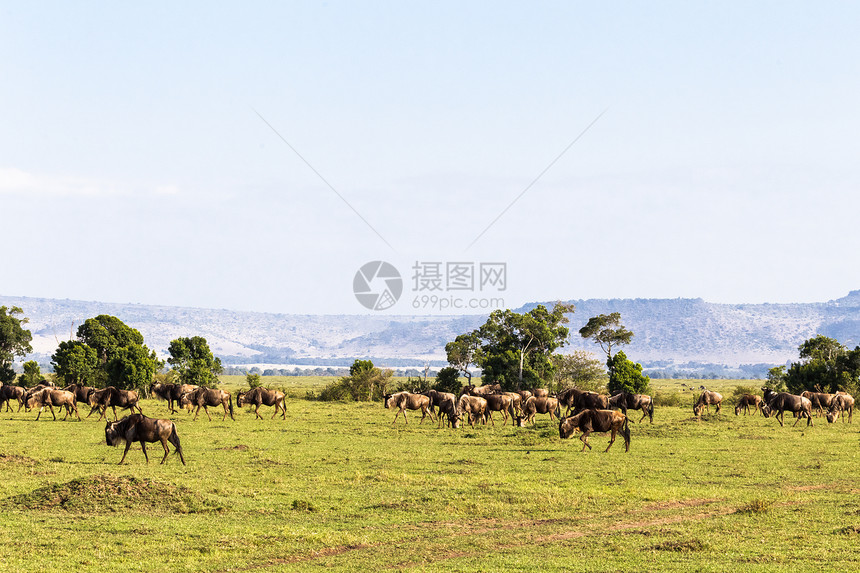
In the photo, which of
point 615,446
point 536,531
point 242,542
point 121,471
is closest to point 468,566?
point 536,531

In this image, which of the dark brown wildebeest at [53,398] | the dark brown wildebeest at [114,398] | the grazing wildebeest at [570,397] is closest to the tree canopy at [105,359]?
the dark brown wildebeest at [53,398]

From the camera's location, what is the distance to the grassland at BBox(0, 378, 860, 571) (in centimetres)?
1476

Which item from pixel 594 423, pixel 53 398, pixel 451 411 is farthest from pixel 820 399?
pixel 53 398

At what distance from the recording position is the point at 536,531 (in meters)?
17.2

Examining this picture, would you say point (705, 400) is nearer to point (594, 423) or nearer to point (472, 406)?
point (472, 406)

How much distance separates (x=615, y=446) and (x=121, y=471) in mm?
18419

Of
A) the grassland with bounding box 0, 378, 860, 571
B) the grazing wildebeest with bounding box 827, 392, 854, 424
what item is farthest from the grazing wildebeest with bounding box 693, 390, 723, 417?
the grassland with bounding box 0, 378, 860, 571

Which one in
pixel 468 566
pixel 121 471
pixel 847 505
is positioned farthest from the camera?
pixel 121 471

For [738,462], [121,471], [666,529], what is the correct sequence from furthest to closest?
[738,462] → [121,471] → [666,529]

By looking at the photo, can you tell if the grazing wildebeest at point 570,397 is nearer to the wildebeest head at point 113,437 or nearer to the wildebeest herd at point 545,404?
the wildebeest herd at point 545,404

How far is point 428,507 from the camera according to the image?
1948cm

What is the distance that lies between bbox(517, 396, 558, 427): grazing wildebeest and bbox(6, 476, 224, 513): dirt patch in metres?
24.2

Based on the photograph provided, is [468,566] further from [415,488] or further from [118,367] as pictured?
[118,367]

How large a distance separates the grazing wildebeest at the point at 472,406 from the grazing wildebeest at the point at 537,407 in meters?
2.25
